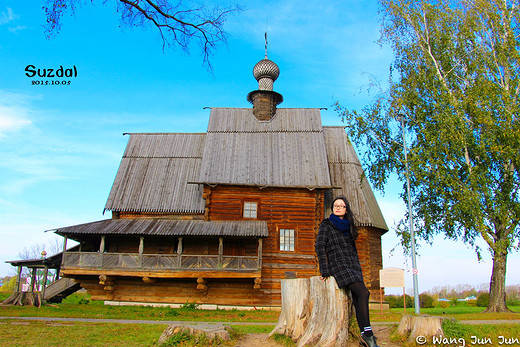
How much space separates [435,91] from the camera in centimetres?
1870

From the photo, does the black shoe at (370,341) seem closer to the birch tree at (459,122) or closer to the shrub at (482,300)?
the birch tree at (459,122)

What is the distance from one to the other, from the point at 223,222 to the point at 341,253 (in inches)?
584

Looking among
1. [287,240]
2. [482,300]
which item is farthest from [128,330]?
[482,300]

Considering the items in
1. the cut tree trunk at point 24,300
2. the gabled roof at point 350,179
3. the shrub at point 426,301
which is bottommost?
the shrub at point 426,301

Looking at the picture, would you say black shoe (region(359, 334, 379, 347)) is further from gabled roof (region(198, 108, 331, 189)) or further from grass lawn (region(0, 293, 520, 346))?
gabled roof (region(198, 108, 331, 189))

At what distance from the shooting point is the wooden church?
761 inches

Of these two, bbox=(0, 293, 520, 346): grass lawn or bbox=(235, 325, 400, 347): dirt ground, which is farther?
bbox=(0, 293, 520, 346): grass lawn

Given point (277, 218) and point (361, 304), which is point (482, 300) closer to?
point (277, 218)

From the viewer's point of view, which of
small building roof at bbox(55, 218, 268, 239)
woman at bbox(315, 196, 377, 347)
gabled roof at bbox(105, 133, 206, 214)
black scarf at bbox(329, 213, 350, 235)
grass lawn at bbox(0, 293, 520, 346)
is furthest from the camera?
gabled roof at bbox(105, 133, 206, 214)

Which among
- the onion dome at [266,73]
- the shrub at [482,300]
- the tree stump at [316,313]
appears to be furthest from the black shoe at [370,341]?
the shrub at [482,300]

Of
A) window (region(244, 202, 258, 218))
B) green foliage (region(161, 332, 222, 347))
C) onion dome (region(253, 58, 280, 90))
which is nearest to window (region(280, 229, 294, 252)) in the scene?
window (region(244, 202, 258, 218))

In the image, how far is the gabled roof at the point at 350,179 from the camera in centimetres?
2208

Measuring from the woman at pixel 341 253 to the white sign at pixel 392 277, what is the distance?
33.8 ft

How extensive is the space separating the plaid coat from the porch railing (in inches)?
516
